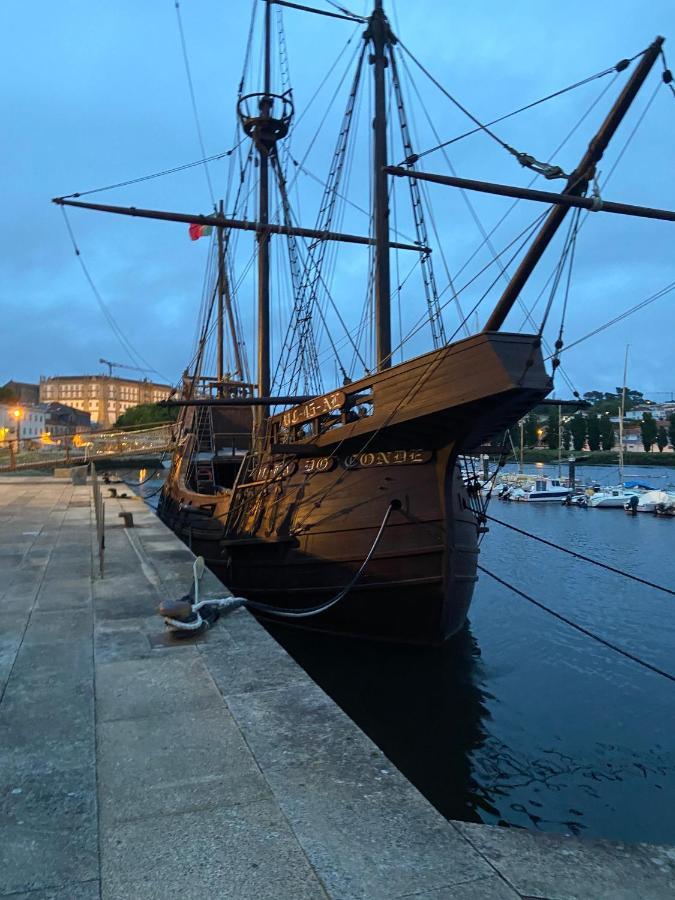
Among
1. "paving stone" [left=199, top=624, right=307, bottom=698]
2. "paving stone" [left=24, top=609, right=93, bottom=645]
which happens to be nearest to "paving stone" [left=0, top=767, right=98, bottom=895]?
"paving stone" [left=199, top=624, right=307, bottom=698]

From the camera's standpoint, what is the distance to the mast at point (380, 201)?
35.8 feet

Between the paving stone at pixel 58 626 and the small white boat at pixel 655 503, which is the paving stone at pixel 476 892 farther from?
the small white boat at pixel 655 503

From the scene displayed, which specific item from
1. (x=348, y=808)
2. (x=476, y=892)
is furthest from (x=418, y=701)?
(x=476, y=892)

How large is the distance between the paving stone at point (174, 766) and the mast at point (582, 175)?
18.8 ft

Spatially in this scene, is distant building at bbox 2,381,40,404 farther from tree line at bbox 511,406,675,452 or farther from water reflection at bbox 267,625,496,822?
water reflection at bbox 267,625,496,822

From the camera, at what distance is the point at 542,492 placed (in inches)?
1839

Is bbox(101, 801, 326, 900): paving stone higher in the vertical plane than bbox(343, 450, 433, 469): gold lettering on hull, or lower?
lower

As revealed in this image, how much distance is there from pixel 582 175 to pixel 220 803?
24.9 ft

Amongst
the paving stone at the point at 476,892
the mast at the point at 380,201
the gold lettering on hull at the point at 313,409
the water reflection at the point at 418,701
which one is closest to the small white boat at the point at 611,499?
the water reflection at the point at 418,701

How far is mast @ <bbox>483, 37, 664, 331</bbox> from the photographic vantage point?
694 cm

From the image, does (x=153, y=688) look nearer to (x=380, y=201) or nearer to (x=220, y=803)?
(x=220, y=803)

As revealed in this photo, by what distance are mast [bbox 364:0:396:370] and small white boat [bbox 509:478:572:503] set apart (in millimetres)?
37919

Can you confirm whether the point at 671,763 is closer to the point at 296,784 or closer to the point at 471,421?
the point at 471,421

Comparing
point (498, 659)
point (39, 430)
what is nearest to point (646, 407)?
point (39, 430)
